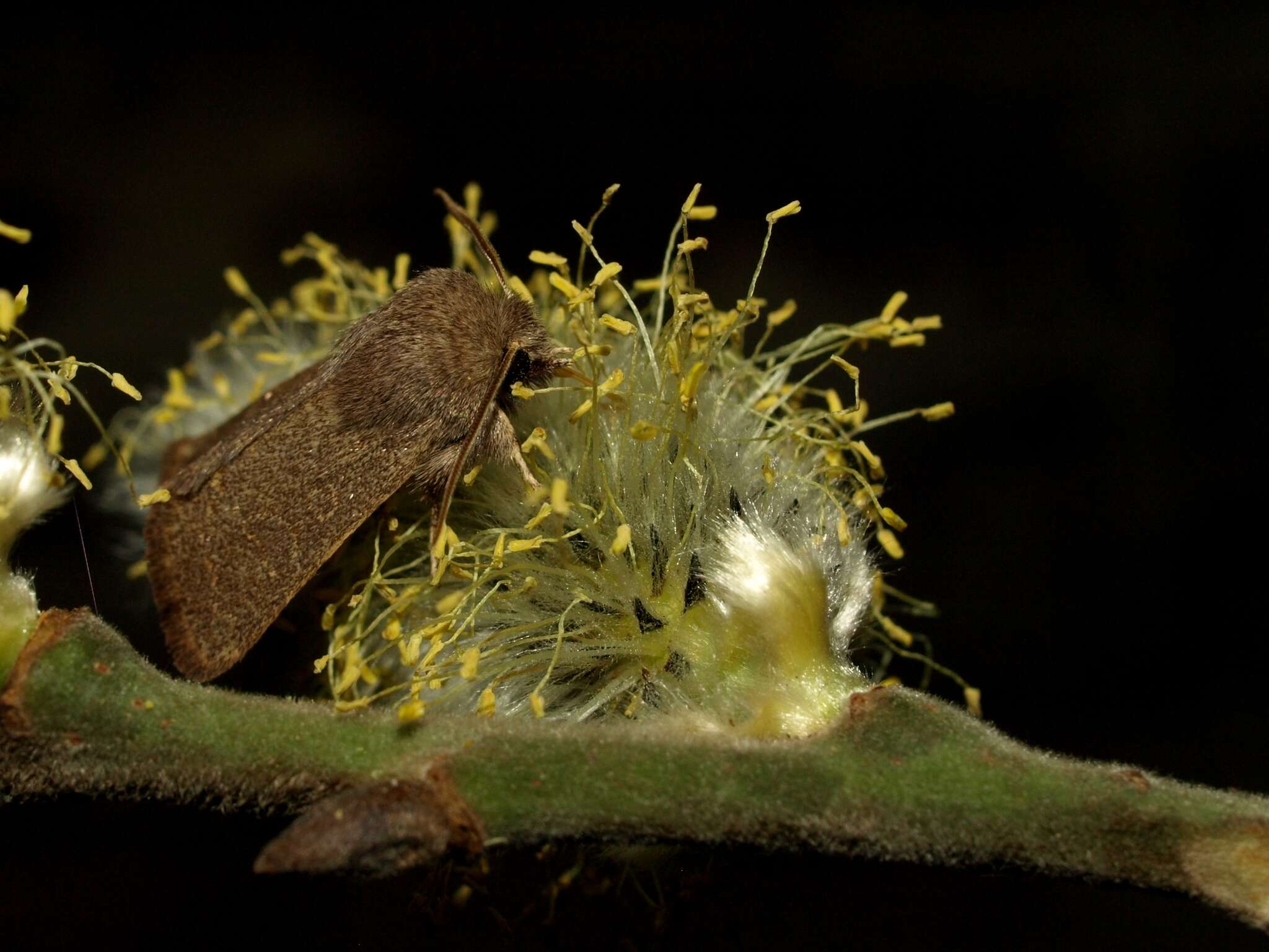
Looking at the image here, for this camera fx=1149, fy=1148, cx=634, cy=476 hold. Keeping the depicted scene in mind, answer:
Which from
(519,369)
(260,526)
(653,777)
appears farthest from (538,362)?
(653,777)

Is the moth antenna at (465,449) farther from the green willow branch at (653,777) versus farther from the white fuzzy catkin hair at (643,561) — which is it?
the green willow branch at (653,777)

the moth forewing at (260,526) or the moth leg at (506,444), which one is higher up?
the moth leg at (506,444)

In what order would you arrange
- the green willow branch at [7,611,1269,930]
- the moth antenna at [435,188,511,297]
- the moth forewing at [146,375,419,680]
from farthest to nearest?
the moth antenna at [435,188,511,297] < the moth forewing at [146,375,419,680] < the green willow branch at [7,611,1269,930]

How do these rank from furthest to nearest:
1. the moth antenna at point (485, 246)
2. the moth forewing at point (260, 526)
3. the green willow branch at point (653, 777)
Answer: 1. the moth antenna at point (485, 246)
2. the moth forewing at point (260, 526)
3. the green willow branch at point (653, 777)

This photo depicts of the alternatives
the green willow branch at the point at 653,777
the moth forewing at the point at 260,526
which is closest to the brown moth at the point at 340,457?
the moth forewing at the point at 260,526

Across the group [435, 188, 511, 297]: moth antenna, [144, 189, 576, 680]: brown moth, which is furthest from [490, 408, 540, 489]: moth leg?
[435, 188, 511, 297]: moth antenna

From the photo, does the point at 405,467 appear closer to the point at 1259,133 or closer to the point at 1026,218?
the point at 1026,218

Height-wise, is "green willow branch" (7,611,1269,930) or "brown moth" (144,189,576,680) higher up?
"brown moth" (144,189,576,680)

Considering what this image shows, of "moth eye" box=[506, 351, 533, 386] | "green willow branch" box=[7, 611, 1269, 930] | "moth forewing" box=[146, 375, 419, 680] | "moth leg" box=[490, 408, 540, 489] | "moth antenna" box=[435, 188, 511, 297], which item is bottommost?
"green willow branch" box=[7, 611, 1269, 930]

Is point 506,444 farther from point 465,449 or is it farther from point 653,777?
point 653,777

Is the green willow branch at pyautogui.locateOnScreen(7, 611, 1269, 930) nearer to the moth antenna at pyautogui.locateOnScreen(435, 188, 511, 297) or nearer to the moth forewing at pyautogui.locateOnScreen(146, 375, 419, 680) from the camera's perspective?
the moth forewing at pyautogui.locateOnScreen(146, 375, 419, 680)
